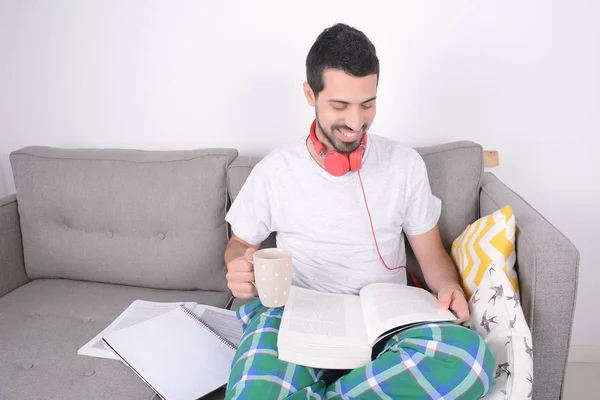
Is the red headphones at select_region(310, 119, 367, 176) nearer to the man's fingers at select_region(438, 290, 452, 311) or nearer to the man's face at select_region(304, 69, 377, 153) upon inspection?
the man's face at select_region(304, 69, 377, 153)

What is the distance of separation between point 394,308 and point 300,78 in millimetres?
1011

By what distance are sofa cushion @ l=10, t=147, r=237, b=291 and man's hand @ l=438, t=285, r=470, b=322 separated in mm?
821

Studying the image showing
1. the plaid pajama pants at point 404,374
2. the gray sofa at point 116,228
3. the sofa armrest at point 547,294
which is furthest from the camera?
the gray sofa at point 116,228

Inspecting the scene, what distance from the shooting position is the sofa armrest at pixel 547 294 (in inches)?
44.7

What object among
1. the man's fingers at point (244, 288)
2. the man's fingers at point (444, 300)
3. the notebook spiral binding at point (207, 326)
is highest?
the man's fingers at point (244, 288)

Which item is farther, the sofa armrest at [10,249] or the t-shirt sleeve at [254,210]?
the sofa armrest at [10,249]

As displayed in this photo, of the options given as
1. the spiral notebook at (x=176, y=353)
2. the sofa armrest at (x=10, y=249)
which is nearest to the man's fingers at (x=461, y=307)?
the spiral notebook at (x=176, y=353)

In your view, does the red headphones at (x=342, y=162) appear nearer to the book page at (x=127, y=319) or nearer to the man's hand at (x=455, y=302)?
the man's hand at (x=455, y=302)

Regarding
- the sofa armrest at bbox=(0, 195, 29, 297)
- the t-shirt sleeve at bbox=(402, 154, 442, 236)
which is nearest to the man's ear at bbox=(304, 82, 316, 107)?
the t-shirt sleeve at bbox=(402, 154, 442, 236)

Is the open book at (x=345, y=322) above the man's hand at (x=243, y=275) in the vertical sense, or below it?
below

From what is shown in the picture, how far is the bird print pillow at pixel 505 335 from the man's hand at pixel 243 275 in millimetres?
548

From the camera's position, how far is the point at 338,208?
141 centimetres

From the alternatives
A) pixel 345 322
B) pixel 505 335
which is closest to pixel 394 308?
pixel 345 322

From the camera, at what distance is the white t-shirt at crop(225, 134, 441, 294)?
4.64ft
